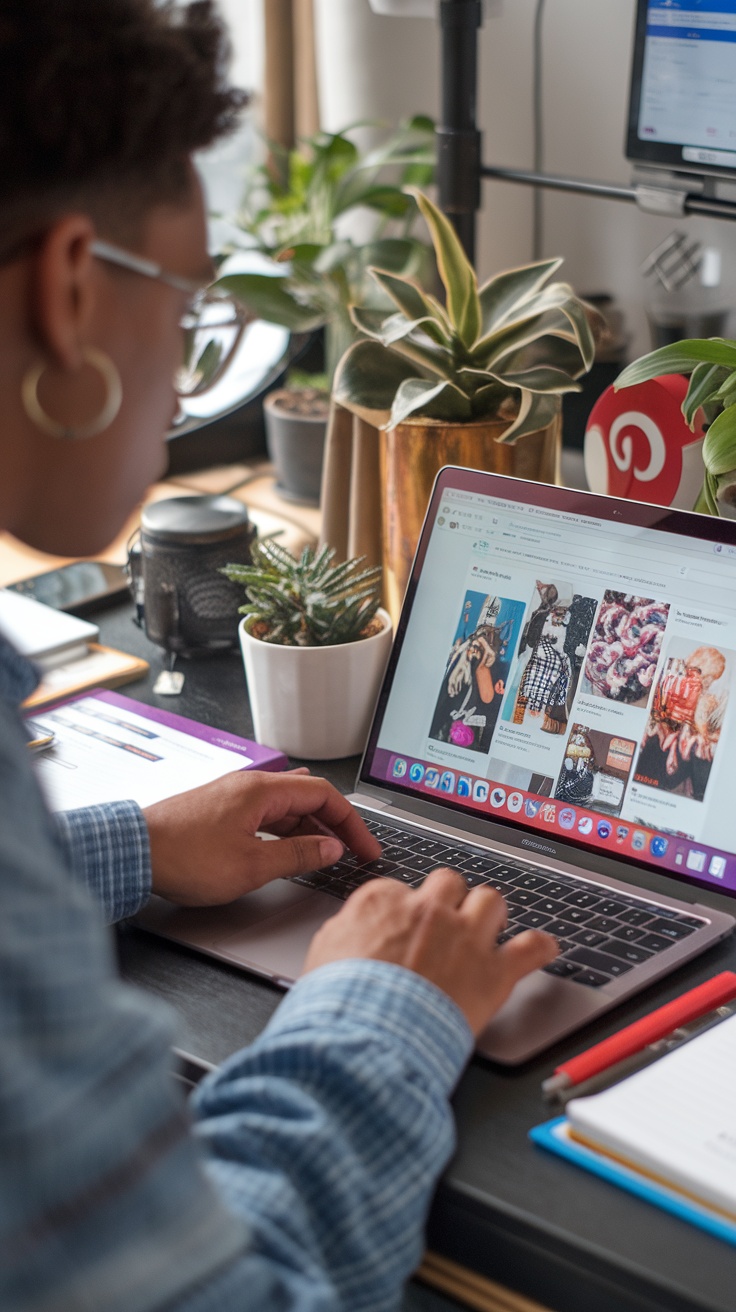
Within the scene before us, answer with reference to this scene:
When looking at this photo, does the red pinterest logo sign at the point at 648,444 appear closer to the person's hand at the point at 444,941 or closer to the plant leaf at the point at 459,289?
the plant leaf at the point at 459,289

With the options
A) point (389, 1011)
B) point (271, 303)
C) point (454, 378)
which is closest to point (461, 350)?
point (454, 378)

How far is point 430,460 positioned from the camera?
42.4 inches

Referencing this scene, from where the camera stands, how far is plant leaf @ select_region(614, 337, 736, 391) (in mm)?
952

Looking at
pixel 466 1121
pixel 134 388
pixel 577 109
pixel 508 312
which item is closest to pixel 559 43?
pixel 577 109

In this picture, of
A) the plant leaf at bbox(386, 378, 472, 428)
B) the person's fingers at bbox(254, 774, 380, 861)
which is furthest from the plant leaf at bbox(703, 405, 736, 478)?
the person's fingers at bbox(254, 774, 380, 861)

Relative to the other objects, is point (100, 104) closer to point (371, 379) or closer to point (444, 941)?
point (444, 941)

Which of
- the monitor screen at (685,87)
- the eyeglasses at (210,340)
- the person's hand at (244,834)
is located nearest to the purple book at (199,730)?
the person's hand at (244,834)

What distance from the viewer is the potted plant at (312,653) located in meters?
1.01

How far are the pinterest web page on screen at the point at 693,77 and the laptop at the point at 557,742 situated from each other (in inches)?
19.8

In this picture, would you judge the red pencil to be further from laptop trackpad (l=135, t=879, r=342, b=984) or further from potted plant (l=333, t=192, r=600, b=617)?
potted plant (l=333, t=192, r=600, b=617)

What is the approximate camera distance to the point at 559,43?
5.87 ft

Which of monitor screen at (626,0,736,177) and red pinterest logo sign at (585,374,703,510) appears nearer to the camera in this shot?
red pinterest logo sign at (585,374,703,510)

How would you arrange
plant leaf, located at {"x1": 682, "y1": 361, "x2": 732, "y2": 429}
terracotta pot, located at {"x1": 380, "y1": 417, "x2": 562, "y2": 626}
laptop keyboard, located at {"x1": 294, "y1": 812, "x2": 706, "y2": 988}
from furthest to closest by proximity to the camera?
1. terracotta pot, located at {"x1": 380, "y1": 417, "x2": 562, "y2": 626}
2. plant leaf, located at {"x1": 682, "y1": 361, "x2": 732, "y2": 429}
3. laptop keyboard, located at {"x1": 294, "y1": 812, "x2": 706, "y2": 988}

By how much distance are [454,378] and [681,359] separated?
0.20 metres
